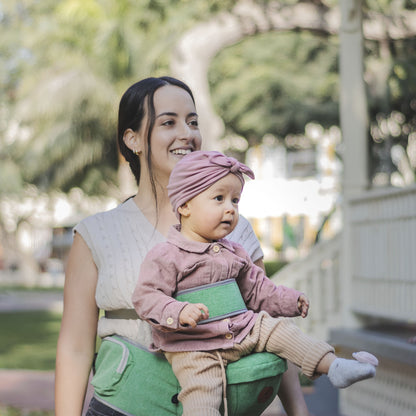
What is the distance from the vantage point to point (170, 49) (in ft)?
34.8

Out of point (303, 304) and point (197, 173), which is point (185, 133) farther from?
point (303, 304)

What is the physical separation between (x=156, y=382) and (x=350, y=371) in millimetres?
575

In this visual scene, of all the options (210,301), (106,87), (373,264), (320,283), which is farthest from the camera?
(106,87)

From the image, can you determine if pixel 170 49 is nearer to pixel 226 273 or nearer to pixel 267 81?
pixel 226 273

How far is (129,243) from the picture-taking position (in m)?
2.41

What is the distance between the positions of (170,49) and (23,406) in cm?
543

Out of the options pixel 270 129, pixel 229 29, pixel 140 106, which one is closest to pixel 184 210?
pixel 140 106

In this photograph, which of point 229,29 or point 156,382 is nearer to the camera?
point 156,382

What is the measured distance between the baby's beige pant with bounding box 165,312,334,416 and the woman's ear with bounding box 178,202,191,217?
0.35 meters

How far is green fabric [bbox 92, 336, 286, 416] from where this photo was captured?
2025mm

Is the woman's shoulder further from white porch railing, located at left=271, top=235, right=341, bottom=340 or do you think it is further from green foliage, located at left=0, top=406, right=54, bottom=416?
green foliage, located at left=0, top=406, right=54, bottom=416

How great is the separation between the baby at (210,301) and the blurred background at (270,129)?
11.2ft

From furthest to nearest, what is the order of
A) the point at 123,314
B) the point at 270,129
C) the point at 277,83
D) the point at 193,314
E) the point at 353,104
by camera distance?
the point at 270,129, the point at 277,83, the point at 353,104, the point at 123,314, the point at 193,314

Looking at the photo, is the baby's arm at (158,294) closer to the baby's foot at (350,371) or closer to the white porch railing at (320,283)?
the baby's foot at (350,371)
